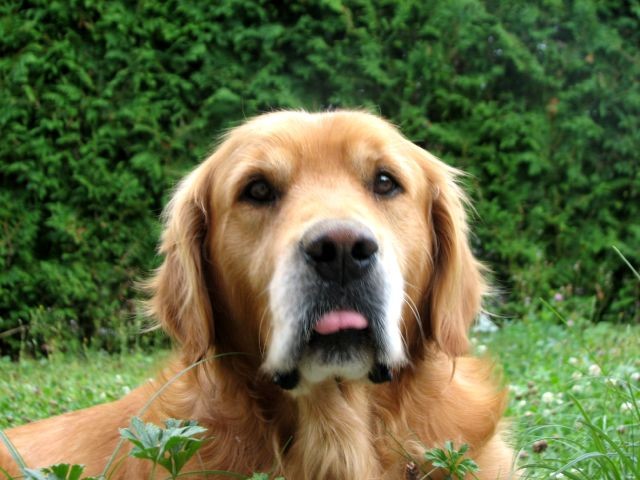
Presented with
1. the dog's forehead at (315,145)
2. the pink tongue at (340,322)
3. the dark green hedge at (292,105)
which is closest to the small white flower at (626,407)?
the pink tongue at (340,322)

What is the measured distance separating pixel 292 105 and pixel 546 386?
345 centimetres

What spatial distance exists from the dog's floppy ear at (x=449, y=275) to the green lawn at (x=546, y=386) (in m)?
0.43

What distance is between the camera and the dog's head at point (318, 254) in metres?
2.62

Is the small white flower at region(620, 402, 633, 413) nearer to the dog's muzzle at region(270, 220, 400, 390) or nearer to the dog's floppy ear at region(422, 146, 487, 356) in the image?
Result: the dog's floppy ear at region(422, 146, 487, 356)

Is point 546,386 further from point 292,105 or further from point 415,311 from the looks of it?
point 292,105

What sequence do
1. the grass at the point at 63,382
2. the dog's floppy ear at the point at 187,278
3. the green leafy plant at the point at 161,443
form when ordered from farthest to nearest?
the grass at the point at 63,382, the dog's floppy ear at the point at 187,278, the green leafy plant at the point at 161,443

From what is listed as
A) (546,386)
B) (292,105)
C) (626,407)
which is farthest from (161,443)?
(292,105)

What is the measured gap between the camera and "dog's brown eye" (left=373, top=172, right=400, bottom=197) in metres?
3.06

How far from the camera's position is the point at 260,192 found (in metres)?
3.02

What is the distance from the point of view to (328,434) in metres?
2.92

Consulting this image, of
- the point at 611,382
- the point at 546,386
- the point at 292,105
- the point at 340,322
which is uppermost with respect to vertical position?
the point at 340,322

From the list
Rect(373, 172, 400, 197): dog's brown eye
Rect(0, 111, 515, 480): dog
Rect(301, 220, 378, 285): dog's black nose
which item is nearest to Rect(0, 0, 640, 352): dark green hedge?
Rect(0, 111, 515, 480): dog

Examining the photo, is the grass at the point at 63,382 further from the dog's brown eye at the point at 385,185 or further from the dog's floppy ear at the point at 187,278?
the dog's brown eye at the point at 385,185

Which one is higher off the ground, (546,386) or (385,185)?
(385,185)
